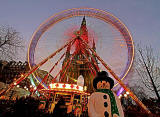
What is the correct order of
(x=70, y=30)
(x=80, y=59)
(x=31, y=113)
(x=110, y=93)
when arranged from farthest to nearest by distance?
1. (x=80, y=59)
2. (x=70, y=30)
3. (x=110, y=93)
4. (x=31, y=113)

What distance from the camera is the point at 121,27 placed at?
894 cm

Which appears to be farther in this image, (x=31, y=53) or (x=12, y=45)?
(x=12, y=45)

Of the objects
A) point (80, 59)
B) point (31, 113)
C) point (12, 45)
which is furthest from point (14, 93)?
point (31, 113)

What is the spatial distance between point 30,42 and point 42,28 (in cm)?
165

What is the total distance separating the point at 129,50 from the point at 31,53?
856cm

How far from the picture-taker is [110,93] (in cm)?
379

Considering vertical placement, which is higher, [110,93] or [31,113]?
[110,93]

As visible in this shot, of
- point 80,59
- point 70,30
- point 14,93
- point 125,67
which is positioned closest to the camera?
point 125,67

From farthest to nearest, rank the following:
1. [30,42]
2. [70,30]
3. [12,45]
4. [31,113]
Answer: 1. [12,45]
2. [70,30]
3. [30,42]
4. [31,113]

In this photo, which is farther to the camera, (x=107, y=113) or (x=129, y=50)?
(x=129, y=50)

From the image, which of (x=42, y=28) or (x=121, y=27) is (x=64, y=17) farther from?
(x=121, y=27)

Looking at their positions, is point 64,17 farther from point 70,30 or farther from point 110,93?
point 110,93

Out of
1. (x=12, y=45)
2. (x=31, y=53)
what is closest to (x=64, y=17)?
(x=31, y=53)

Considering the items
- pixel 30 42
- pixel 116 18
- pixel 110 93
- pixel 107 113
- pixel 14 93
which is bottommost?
pixel 14 93
